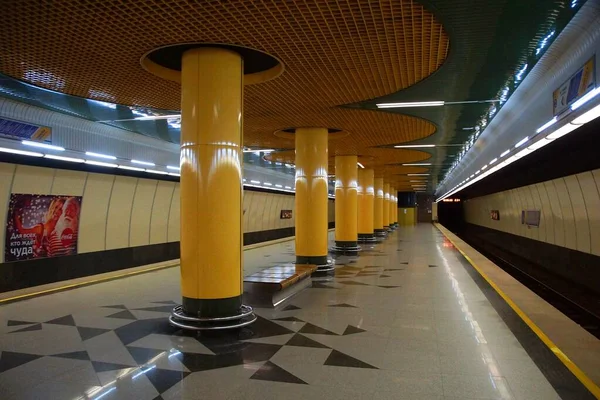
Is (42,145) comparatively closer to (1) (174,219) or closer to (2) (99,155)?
(2) (99,155)

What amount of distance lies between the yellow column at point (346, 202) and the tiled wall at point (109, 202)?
5837mm

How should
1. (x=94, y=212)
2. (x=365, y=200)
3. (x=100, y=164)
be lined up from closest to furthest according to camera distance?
(x=100, y=164) < (x=94, y=212) < (x=365, y=200)

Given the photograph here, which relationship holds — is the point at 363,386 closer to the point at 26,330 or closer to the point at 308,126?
the point at 26,330

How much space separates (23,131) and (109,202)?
4.37 metres

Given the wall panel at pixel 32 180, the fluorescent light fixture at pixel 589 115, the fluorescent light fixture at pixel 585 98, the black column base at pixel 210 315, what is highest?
the fluorescent light fixture at pixel 585 98

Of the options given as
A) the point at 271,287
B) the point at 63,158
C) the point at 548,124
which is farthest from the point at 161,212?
the point at 548,124

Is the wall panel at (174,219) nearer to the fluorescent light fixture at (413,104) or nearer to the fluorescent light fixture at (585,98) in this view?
the fluorescent light fixture at (413,104)

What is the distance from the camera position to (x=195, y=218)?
638cm

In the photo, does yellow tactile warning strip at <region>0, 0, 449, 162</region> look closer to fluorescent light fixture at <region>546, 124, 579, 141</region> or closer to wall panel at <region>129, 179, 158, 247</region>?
fluorescent light fixture at <region>546, 124, 579, 141</region>

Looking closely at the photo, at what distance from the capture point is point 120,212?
44.2 ft

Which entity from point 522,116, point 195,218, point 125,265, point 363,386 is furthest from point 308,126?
point 363,386

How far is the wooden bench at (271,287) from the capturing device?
27.0 feet

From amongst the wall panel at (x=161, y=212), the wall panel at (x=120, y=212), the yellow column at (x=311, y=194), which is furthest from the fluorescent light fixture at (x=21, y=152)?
the yellow column at (x=311, y=194)

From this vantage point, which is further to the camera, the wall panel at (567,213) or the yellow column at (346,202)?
the yellow column at (346,202)
